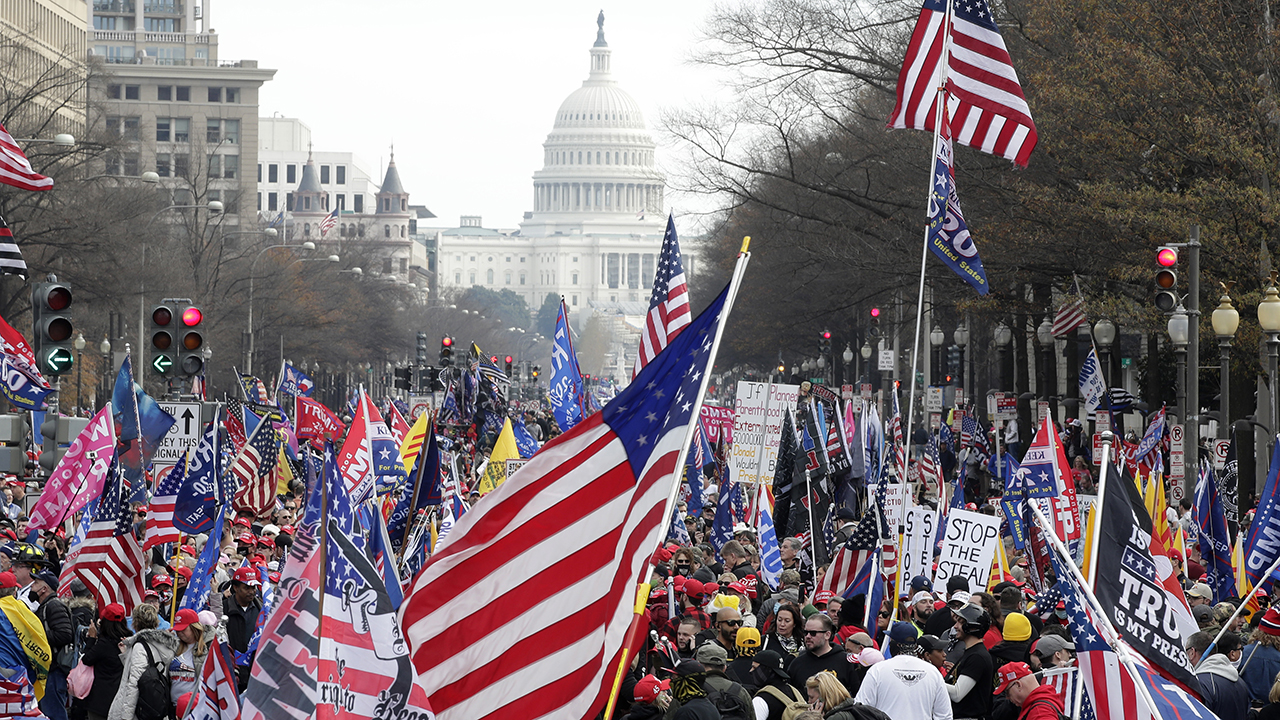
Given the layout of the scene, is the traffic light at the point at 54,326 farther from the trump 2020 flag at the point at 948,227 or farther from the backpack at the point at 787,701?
the backpack at the point at 787,701

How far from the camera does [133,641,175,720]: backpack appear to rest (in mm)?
10383

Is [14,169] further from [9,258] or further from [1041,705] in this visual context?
[1041,705]

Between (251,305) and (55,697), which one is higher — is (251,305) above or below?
above

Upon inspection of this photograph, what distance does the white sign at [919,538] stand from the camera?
13773 millimetres

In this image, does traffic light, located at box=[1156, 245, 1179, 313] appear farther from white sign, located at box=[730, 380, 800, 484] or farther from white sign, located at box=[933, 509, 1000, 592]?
white sign, located at box=[933, 509, 1000, 592]

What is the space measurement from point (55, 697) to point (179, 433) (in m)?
5.72

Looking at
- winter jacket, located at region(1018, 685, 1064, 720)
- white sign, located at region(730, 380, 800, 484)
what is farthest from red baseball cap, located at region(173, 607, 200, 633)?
white sign, located at region(730, 380, 800, 484)

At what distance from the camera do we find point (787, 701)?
9.02m

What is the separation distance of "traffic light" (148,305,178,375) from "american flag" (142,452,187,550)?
125 centimetres

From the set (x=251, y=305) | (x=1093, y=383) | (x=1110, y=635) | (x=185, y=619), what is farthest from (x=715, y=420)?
(x=251, y=305)

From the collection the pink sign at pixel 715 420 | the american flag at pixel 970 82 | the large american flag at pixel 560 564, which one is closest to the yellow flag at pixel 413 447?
the pink sign at pixel 715 420

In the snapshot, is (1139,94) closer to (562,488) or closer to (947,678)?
(947,678)

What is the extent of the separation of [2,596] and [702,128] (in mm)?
22348

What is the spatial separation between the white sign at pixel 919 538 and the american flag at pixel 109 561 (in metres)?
5.23
